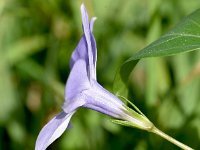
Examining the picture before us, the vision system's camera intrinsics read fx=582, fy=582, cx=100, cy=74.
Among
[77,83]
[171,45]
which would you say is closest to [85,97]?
[77,83]

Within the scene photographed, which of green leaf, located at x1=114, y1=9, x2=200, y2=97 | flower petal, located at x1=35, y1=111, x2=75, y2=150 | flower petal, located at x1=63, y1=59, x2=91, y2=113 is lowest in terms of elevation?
flower petal, located at x1=35, y1=111, x2=75, y2=150

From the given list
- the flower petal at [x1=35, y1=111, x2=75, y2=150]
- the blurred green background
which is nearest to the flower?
the flower petal at [x1=35, y1=111, x2=75, y2=150]

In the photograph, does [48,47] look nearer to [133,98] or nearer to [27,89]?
[27,89]

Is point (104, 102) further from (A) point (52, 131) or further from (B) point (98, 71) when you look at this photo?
(B) point (98, 71)

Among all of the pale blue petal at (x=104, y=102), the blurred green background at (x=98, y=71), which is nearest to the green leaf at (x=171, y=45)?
the pale blue petal at (x=104, y=102)

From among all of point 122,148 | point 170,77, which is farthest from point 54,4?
point 122,148

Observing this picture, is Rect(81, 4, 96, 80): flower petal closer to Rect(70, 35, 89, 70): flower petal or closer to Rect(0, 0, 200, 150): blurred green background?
Rect(70, 35, 89, 70): flower petal
